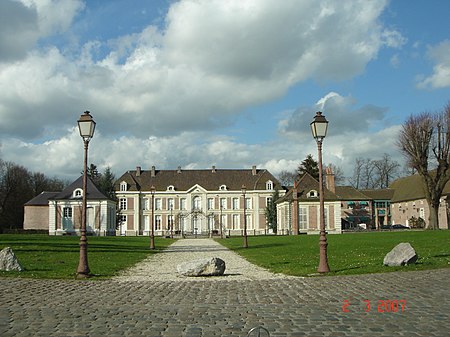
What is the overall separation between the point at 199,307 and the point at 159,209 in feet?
243

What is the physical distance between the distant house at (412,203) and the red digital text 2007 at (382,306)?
56.6 meters

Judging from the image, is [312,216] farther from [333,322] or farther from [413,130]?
[333,322]

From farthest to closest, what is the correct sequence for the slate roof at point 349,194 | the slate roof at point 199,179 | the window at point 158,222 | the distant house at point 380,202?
the slate roof at point 199,179 < the window at point 158,222 < the distant house at point 380,202 < the slate roof at point 349,194

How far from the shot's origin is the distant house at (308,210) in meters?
58.7

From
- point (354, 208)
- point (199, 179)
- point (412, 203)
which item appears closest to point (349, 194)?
point (354, 208)

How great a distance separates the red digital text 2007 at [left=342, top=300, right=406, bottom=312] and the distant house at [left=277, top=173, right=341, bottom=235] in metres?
49.9

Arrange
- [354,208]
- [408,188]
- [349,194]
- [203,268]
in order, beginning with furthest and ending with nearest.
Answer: [354,208]
[349,194]
[408,188]
[203,268]

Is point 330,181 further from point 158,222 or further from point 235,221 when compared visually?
point 158,222

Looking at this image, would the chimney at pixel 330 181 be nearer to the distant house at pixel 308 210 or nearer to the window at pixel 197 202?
the distant house at pixel 308 210

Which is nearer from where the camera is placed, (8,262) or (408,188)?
(8,262)

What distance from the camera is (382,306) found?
8.32 m

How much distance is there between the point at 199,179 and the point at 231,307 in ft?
250

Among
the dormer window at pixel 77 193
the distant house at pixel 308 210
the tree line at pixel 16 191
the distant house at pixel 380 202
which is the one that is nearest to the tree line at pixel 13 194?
the tree line at pixel 16 191

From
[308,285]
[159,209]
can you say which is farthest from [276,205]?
[308,285]
